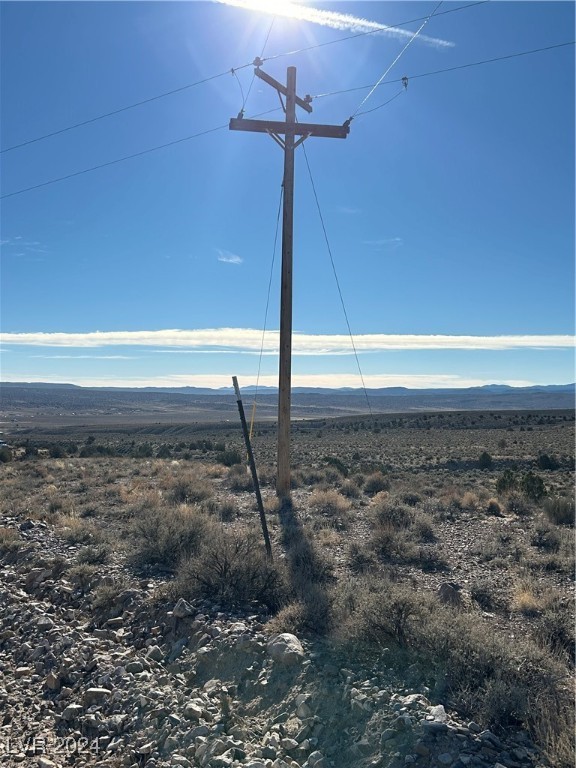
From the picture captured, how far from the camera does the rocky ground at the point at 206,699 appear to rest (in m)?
4.32

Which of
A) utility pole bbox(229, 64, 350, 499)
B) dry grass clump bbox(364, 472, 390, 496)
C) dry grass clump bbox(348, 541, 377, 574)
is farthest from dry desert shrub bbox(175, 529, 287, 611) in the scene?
dry grass clump bbox(364, 472, 390, 496)

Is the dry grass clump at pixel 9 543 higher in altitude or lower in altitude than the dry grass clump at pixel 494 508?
lower

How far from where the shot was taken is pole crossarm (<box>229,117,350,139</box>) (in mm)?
13625

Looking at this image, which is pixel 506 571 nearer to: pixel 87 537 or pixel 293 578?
pixel 293 578

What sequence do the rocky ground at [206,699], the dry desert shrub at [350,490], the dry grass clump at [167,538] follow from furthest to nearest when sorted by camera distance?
1. the dry desert shrub at [350,490]
2. the dry grass clump at [167,538]
3. the rocky ground at [206,699]

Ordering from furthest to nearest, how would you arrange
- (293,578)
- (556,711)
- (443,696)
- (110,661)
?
(293,578)
(110,661)
(443,696)
(556,711)

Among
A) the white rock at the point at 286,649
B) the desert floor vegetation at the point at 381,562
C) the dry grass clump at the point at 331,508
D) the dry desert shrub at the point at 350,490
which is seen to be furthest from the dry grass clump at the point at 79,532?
the dry desert shrub at the point at 350,490

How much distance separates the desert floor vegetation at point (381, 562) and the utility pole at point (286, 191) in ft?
6.17

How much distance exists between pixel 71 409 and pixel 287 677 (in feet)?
578

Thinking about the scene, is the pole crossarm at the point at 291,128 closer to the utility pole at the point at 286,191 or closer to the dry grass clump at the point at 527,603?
the utility pole at the point at 286,191

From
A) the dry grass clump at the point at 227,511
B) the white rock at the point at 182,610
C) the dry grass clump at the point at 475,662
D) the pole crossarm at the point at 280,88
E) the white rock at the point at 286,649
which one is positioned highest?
the pole crossarm at the point at 280,88

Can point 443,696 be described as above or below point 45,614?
above

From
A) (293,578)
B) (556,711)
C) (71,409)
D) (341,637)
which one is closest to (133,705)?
(341,637)

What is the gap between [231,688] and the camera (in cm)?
546
